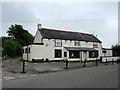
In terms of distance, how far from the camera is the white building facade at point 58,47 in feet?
76.7

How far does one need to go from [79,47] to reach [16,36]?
1230 inches

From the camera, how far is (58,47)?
25.8m

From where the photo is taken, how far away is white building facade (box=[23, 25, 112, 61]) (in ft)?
76.7

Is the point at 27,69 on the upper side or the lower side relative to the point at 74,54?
lower

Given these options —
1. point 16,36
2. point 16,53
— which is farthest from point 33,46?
point 16,36

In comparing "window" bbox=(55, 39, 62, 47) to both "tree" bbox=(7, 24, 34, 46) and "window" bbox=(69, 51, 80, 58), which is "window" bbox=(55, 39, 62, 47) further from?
"tree" bbox=(7, 24, 34, 46)

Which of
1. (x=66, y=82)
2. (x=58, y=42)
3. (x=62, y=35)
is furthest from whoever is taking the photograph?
(x=62, y=35)

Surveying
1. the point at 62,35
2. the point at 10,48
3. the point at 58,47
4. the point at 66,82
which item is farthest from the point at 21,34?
the point at 66,82

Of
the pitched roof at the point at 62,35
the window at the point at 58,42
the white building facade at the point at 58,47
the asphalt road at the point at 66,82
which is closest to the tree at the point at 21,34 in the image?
the white building facade at the point at 58,47

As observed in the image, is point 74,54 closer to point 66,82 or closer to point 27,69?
point 27,69

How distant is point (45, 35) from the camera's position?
81.2 ft

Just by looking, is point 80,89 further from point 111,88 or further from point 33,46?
point 33,46

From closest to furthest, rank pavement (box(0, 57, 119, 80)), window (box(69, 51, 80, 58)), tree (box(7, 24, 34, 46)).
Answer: pavement (box(0, 57, 119, 80))
window (box(69, 51, 80, 58))
tree (box(7, 24, 34, 46))

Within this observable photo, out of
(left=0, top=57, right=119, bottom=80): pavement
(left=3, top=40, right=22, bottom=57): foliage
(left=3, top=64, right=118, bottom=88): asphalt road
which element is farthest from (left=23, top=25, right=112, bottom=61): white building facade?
(left=3, top=64, right=118, bottom=88): asphalt road
